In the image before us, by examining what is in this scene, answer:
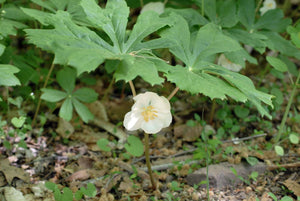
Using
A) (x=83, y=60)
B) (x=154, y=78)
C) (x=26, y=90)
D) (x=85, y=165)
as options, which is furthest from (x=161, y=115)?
(x=26, y=90)

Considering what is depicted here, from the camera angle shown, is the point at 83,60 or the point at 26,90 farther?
the point at 26,90

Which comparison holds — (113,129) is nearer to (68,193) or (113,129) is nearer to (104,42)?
(68,193)

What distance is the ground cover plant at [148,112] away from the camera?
1.38 m

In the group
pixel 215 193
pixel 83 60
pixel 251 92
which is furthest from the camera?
pixel 215 193

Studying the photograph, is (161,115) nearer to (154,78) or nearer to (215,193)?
(154,78)

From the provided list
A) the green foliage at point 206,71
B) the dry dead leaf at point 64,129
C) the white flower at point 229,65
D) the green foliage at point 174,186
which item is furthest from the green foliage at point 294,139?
the dry dead leaf at point 64,129

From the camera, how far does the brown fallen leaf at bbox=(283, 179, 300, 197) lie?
172 cm

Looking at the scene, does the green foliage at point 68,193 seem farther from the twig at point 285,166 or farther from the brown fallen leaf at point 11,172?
the twig at point 285,166

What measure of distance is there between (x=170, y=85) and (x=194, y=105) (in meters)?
0.86

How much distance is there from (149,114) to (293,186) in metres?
0.98

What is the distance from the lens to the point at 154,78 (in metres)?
1.18

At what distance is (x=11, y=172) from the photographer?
6.00 ft

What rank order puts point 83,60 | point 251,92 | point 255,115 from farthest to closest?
point 255,115 → point 251,92 → point 83,60

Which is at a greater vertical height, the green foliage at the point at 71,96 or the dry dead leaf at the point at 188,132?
the green foliage at the point at 71,96
